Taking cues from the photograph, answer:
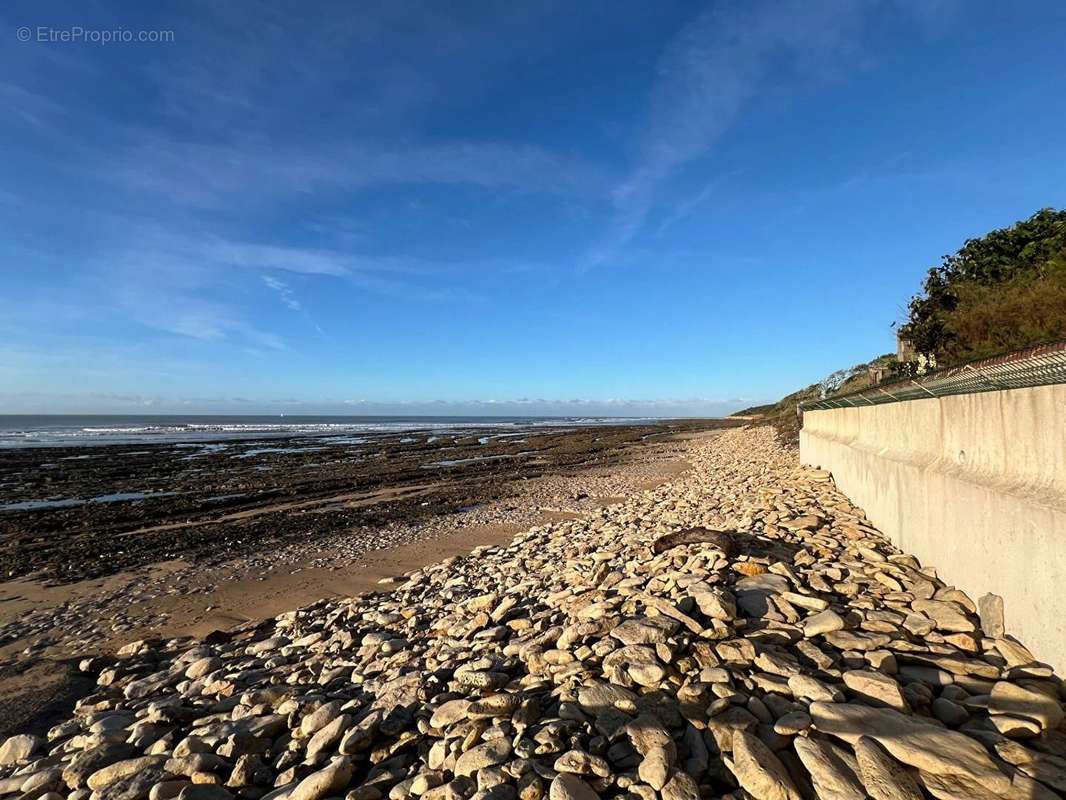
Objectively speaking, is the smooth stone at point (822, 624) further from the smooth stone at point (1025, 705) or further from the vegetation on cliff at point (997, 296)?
the vegetation on cliff at point (997, 296)

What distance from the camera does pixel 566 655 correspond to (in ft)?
12.5

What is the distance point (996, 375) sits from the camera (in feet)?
12.8

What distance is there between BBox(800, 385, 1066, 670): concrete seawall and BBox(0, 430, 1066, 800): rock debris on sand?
25cm

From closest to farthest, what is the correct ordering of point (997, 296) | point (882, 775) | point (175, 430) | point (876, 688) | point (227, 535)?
point (882, 775), point (876, 688), point (227, 535), point (997, 296), point (175, 430)

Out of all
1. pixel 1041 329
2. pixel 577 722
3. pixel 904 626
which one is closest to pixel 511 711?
pixel 577 722

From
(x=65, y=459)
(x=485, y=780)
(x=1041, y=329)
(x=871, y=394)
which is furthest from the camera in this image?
(x=65, y=459)

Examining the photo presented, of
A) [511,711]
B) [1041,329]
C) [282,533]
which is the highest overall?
[1041,329]

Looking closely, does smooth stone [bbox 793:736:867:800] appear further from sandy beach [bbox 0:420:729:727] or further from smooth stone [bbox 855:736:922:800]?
sandy beach [bbox 0:420:729:727]

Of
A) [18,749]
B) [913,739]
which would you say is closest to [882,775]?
[913,739]

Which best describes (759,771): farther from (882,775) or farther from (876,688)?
(876,688)

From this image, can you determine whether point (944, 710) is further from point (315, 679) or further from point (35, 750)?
point (35, 750)

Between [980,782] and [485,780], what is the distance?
2124 mm

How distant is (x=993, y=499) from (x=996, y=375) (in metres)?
0.94

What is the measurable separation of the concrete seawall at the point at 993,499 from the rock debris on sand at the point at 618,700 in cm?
25
